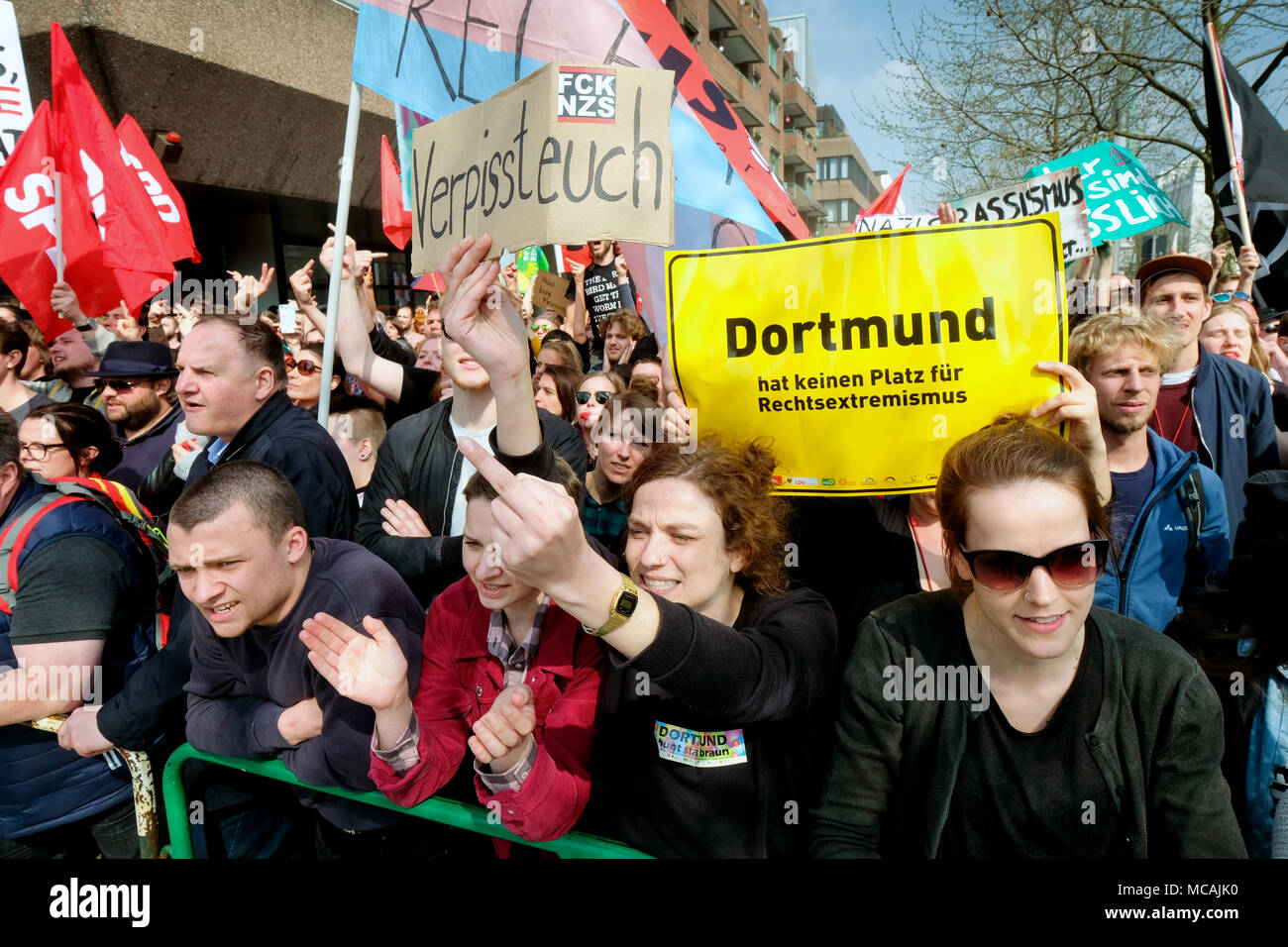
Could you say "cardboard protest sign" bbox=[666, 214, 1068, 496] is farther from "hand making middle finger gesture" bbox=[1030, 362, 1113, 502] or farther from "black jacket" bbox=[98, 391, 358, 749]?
"black jacket" bbox=[98, 391, 358, 749]

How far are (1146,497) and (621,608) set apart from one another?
199 cm

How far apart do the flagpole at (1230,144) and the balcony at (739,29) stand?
31083mm

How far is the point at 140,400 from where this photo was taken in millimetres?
4363

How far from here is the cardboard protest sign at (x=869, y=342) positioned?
6.91 feet

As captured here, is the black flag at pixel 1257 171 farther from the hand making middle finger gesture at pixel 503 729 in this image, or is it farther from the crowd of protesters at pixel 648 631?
the hand making middle finger gesture at pixel 503 729

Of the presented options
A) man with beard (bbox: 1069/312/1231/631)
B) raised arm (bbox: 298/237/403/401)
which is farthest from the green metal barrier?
raised arm (bbox: 298/237/403/401)

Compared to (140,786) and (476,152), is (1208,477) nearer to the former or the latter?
(476,152)

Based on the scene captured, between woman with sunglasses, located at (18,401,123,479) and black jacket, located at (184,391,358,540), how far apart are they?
69 centimetres

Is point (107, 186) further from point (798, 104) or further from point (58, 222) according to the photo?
point (798, 104)

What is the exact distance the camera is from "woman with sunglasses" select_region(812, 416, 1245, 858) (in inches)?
60.9

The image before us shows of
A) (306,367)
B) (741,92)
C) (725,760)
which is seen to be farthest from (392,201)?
(741,92)

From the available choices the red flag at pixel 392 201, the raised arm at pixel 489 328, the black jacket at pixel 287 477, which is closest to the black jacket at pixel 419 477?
the black jacket at pixel 287 477
